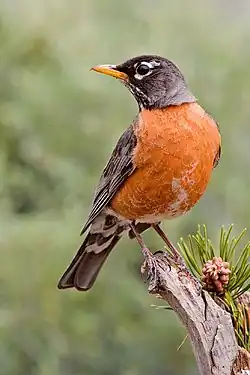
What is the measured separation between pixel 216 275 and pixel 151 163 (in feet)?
1.25

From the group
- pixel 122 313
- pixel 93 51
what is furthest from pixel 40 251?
pixel 93 51

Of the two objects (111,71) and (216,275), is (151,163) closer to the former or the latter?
(111,71)

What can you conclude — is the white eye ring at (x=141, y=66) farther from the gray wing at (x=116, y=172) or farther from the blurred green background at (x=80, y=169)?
the blurred green background at (x=80, y=169)

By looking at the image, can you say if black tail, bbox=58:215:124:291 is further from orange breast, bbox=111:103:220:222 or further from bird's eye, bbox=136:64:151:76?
bird's eye, bbox=136:64:151:76

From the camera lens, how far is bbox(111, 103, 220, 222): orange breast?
1.49 m

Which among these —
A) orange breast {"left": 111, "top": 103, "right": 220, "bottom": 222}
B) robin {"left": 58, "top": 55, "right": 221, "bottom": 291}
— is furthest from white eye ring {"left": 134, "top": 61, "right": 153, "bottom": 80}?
orange breast {"left": 111, "top": 103, "right": 220, "bottom": 222}

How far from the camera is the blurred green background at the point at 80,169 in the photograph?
1.86 metres

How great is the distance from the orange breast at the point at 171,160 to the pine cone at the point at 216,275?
31cm

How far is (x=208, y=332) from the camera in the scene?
1.15 meters

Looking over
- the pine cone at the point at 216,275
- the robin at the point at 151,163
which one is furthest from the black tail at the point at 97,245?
the pine cone at the point at 216,275

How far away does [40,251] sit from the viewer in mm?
1856

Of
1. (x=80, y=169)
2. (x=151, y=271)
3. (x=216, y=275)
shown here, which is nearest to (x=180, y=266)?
(x=151, y=271)

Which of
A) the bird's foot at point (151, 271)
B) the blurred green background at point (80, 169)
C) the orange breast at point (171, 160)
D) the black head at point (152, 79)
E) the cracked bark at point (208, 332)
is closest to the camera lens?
the cracked bark at point (208, 332)

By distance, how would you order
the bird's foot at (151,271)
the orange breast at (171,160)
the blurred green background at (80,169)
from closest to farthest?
the bird's foot at (151,271) < the orange breast at (171,160) < the blurred green background at (80,169)
